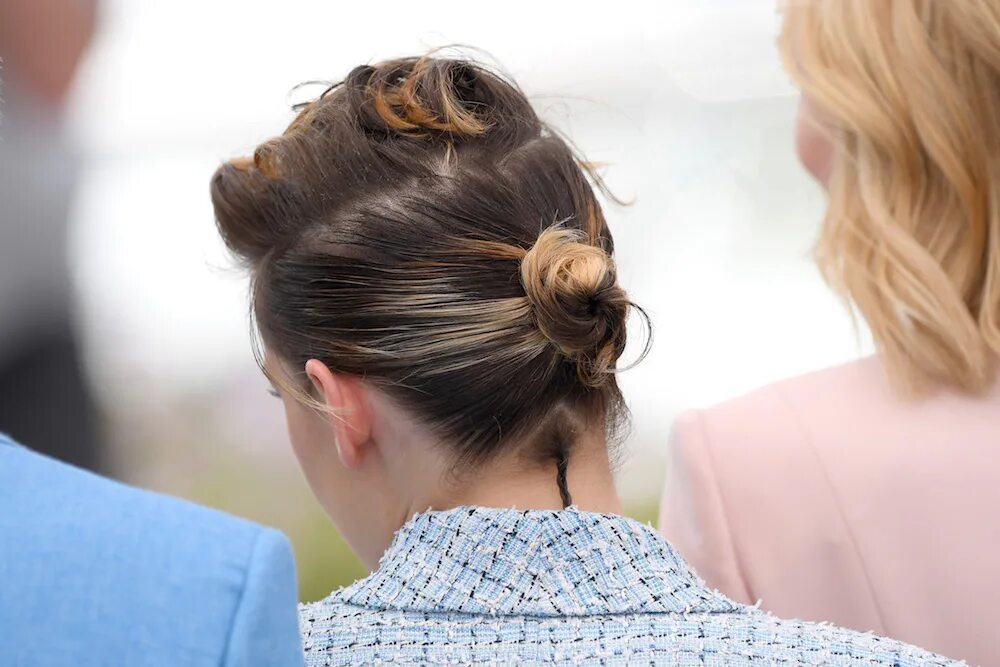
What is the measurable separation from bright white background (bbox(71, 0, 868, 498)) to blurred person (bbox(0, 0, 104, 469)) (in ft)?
0.17

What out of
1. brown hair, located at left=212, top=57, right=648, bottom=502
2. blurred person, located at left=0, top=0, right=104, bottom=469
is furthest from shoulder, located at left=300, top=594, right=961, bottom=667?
blurred person, located at left=0, top=0, right=104, bottom=469

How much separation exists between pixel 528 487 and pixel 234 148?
3.49 feet

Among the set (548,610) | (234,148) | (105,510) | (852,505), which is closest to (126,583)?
(105,510)

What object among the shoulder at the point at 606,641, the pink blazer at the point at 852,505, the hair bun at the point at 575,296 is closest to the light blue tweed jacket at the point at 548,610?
the shoulder at the point at 606,641

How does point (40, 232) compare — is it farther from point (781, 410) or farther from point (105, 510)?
point (105, 510)

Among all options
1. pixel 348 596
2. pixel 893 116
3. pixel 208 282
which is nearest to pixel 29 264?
pixel 208 282

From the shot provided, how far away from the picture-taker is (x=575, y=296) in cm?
79

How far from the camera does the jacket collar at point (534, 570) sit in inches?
29.0

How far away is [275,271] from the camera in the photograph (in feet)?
2.91

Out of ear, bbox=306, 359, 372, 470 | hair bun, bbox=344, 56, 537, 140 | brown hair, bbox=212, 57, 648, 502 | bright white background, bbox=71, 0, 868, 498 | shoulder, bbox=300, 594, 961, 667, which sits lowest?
bright white background, bbox=71, 0, 868, 498

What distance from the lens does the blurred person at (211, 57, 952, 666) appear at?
0.73 metres

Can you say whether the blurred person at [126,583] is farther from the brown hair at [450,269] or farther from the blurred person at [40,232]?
the blurred person at [40,232]

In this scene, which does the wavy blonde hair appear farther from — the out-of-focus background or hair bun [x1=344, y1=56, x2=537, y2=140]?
the out-of-focus background

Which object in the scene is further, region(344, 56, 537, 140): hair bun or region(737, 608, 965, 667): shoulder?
region(344, 56, 537, 140): hair bun
